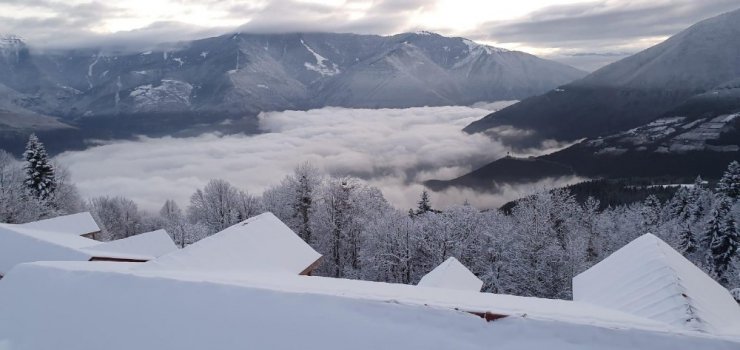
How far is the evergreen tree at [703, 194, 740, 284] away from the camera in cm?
4103

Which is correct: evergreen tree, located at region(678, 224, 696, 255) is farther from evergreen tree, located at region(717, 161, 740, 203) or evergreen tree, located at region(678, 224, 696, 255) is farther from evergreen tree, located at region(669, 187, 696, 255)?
evergreen tree, located at region(717, 161, 740, 203)

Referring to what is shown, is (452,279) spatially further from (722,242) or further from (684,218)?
(684,218)

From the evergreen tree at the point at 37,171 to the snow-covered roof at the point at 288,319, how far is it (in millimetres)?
47453

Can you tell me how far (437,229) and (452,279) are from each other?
13.8 m

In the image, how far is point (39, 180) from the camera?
166ft

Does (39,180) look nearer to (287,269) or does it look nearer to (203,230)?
(203,230)

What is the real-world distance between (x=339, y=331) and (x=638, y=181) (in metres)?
152

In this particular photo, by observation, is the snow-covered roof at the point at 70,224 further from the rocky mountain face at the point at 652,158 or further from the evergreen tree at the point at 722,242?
the rocky mountain face at the point at 652,158

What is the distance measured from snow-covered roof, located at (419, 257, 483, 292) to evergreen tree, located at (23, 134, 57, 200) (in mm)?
46144

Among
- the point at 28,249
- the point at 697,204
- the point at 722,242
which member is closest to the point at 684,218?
the point at 697,204

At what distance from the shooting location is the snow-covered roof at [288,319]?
26.0 feet

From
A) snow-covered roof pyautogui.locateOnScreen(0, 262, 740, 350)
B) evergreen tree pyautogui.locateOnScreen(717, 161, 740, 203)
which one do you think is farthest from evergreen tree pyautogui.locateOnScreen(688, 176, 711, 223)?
snow-covered roof pyautogui.locateOnScreen(0, 262, 740, 350)

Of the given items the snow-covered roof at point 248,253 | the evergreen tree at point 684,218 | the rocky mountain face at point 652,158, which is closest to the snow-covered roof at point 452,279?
the snow-covered roof at point 248,253

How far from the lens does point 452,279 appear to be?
72.8 ft
